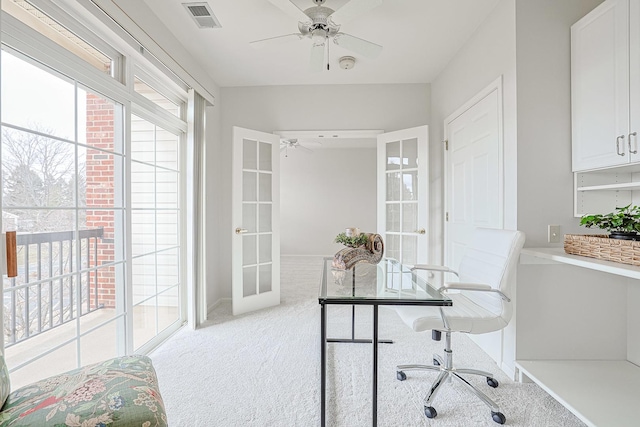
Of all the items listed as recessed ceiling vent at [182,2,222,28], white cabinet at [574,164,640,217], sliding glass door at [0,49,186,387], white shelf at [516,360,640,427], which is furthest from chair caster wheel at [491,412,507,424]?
recessed ceiling vent at [182,2,222,28]

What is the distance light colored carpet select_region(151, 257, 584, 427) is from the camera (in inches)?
67.7

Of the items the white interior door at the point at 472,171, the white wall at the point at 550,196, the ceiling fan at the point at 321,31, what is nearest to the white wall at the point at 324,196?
the white interior door at the point at 472,171

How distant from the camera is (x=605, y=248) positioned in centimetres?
159

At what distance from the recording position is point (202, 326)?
3.07 metres

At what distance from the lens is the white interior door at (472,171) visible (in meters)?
2.37

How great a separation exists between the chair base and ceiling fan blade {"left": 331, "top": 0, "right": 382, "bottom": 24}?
201cm

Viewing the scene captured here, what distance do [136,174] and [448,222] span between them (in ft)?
9.94

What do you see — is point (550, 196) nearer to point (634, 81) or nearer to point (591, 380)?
point (634, 81)

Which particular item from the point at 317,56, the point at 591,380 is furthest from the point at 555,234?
the point at 317,56

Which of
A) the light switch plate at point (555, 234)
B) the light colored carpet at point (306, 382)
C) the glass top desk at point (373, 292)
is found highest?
the light switch plate at point (555, 234)

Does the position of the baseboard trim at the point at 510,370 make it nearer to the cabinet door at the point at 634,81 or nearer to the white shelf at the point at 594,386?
the white shelf at the point at 594,386

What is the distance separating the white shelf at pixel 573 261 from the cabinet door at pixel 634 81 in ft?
1.87

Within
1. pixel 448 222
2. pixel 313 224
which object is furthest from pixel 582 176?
pixel 313 224

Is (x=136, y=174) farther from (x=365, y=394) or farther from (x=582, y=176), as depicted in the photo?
(x=582, y=176)
